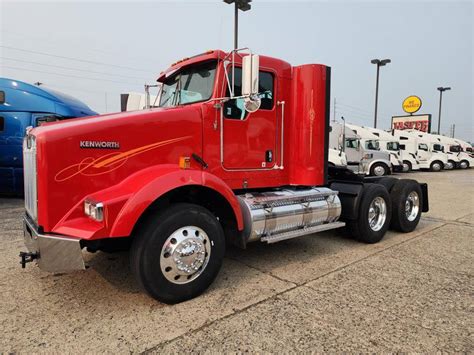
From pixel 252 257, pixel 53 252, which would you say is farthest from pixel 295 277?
pixel 53 252

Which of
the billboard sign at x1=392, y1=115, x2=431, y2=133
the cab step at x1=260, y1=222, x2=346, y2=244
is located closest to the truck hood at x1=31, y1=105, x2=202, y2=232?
the cab step at x1=260, y1=222, x2=346, y2=244

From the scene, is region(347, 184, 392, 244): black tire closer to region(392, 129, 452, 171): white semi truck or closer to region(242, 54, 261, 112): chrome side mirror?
region(242, 54, 261, 112): chrome side mirror

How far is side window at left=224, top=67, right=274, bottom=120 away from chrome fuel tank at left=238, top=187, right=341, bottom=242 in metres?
1.01

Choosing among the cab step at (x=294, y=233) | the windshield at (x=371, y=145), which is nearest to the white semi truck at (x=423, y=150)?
the windshield at (x=371, y=145)

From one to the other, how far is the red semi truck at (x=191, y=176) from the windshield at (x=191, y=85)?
0.05ft

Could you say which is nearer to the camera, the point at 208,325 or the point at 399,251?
the point at 208,325

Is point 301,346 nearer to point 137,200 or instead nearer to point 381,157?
point 137,200

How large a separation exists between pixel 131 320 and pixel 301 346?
1.48m

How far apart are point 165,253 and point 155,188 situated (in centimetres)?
62

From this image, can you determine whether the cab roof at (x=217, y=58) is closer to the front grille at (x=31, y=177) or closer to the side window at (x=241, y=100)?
the side window at (x=241, y=100)

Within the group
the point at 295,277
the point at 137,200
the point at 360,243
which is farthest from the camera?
the point at 360,243

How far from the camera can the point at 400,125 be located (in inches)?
1671

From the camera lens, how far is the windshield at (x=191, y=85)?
417 centimetres

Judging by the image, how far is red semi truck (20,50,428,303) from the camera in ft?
10.5
